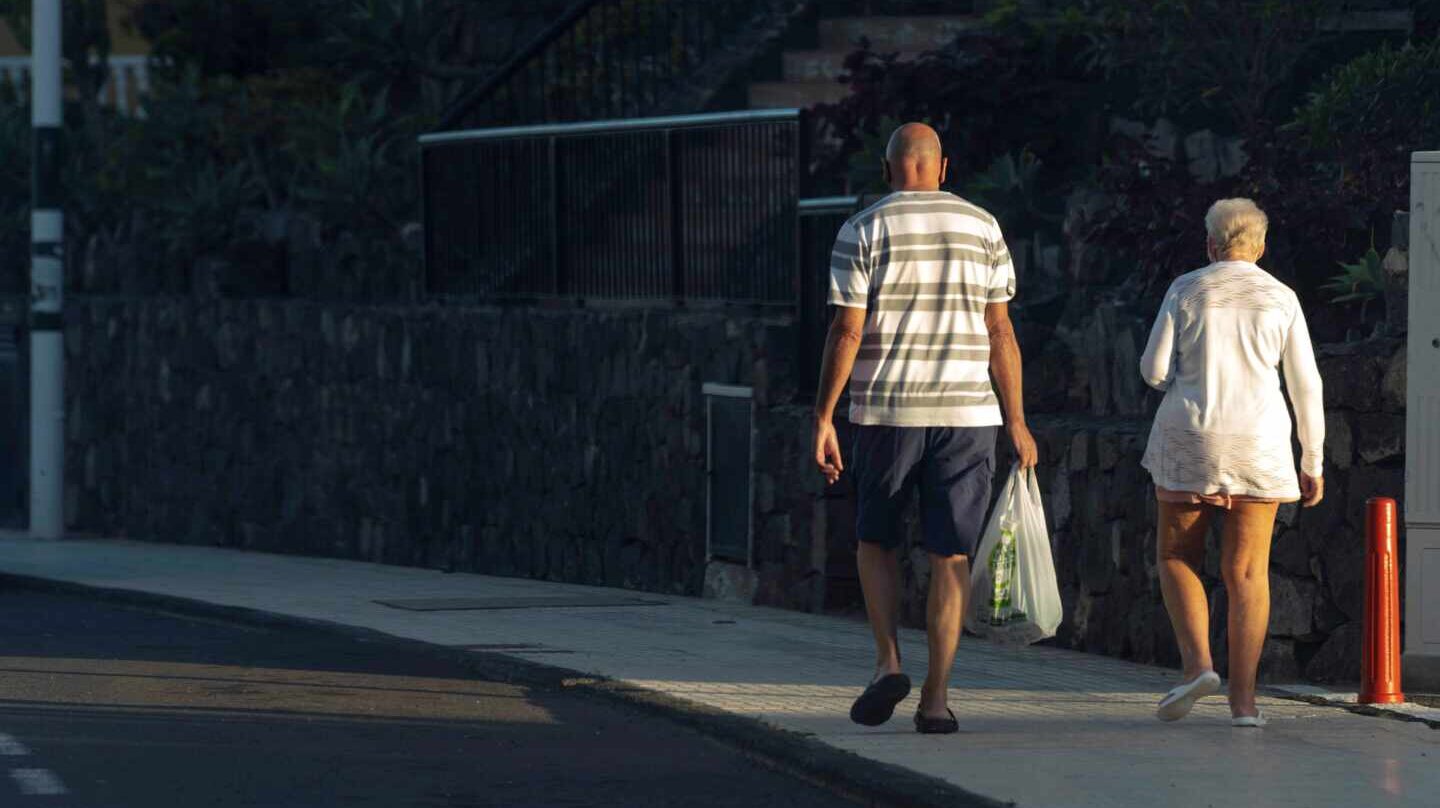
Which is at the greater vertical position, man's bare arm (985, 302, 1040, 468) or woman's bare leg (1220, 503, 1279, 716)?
man's bare arm (985, 302, 1040, 468)

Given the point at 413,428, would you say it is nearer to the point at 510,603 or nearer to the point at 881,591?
the point at 510,603

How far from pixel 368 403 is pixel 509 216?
1744 mm

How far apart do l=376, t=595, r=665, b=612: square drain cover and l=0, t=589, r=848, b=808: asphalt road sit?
5.19ft

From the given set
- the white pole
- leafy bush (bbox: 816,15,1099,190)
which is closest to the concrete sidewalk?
leafy bush (bbox: 816,15,1099,190)

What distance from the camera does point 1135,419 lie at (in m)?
11.7

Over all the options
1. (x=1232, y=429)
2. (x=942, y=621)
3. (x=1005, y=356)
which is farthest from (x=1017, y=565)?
(x=1232, y=429)

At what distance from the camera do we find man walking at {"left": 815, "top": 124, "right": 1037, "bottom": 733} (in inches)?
348

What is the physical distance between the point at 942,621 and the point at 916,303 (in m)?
1.01

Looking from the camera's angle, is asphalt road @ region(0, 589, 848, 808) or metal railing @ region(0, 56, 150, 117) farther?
metal railing @ region(0, 56, 150, 117)

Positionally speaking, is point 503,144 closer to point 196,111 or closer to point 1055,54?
point 1055,54

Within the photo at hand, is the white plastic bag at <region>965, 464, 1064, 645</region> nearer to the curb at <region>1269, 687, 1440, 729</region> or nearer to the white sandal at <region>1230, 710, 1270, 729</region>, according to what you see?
the white sandal at <region>1230, 710, 1270, 729</region>

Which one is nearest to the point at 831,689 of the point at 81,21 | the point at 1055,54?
the point at 1055,54

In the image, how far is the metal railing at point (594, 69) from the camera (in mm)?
17578

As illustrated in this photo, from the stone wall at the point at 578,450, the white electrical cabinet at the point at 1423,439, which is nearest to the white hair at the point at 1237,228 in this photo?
the white electrical cabinet at the point at 1423,439
